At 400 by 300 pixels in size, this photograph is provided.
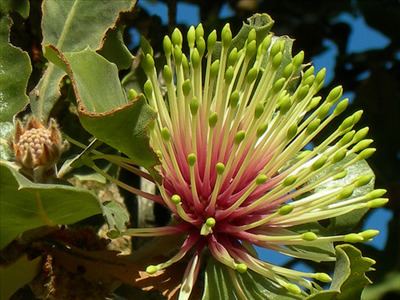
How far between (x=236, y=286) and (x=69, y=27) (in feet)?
2.02

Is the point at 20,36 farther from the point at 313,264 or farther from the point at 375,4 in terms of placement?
the point at 375,4

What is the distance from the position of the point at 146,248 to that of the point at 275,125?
0.98 feet

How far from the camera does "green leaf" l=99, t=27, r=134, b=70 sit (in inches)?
70.3

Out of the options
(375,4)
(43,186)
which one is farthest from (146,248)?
(375,4)

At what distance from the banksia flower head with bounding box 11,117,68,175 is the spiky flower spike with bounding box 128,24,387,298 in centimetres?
16

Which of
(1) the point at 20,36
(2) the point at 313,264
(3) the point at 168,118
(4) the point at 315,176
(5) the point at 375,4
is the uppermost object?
(5) the point at 375,4

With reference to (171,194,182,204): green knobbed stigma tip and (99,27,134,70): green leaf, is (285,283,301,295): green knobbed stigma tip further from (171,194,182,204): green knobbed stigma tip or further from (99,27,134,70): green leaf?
(99,27,134,70): green leaf

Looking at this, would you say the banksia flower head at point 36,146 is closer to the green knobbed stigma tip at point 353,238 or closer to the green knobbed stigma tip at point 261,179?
the green knobbed stigma tip at point 261,179

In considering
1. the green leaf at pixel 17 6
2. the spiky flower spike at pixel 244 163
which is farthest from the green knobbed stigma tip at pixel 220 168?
the green leaf at pixel 17 6

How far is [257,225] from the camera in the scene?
1.54m

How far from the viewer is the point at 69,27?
1.83m

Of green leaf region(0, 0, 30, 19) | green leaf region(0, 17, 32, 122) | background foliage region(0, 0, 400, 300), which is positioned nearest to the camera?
green leaf region(0, 17, 32, 122)

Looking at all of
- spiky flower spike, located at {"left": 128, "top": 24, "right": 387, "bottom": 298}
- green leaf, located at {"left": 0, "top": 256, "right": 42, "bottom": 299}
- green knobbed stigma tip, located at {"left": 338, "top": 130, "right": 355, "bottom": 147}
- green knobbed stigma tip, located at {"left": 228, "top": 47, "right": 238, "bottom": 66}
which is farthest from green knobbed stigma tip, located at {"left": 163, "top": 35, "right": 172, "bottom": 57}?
green leaf, located at {"left": 0, "top": 256, "right": 42, "bottom": 299}

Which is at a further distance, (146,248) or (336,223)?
(336,223)
